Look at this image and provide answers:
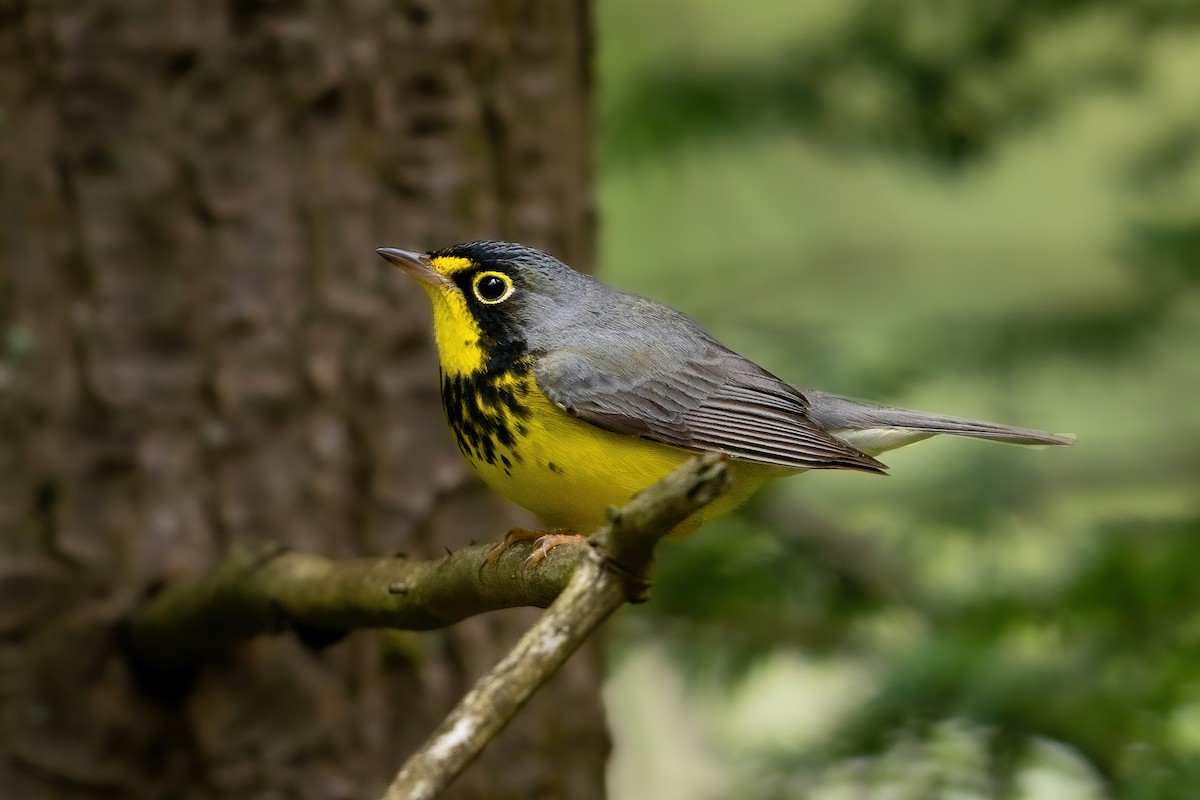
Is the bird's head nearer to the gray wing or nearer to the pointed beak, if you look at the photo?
the pointed beak

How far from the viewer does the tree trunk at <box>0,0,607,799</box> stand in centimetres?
407

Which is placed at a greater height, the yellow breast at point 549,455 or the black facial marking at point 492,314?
the black facial marking at point 492,314

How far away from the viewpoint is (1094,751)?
152 inches

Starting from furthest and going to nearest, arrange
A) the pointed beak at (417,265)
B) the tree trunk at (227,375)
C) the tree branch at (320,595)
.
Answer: the tree trunk at (227,375)
the pointed beak at (417,265)
the tree branch at (320,595)

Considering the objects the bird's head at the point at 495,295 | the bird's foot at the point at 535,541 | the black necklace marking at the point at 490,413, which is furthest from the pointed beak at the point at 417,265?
the bird's foot at the point at 535,541

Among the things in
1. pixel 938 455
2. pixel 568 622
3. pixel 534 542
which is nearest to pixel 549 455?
pixel 534 542

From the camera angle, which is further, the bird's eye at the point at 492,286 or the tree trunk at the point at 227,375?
the tree trunk at the point at 227,375

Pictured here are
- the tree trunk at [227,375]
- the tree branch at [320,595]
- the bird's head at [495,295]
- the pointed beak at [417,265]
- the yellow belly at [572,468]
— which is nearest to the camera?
the tree branch at [320,595]

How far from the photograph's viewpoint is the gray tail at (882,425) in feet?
12.6

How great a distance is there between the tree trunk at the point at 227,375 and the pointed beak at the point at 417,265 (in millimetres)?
808

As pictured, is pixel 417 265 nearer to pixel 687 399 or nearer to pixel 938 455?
pixel 687 399

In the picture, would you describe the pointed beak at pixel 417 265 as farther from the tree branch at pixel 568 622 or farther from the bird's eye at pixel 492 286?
the tree branch at pixel 568 622

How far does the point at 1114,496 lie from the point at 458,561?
16.2 feet

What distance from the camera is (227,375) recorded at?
4266mm
